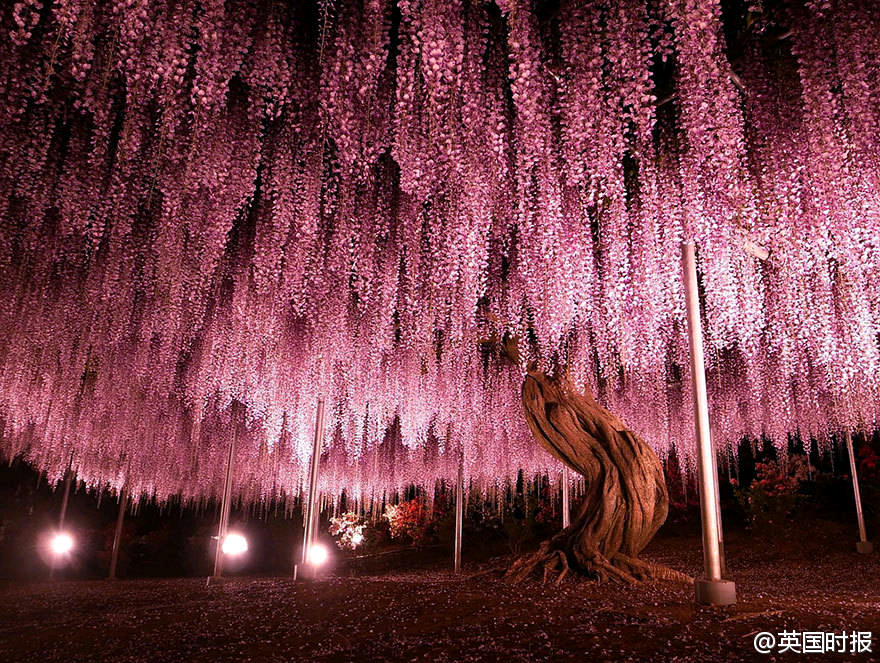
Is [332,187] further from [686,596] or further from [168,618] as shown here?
[686,596]

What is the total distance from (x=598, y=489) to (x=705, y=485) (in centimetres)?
233

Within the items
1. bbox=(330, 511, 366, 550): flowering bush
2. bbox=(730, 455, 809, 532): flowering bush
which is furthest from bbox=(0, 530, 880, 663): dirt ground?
bbox=(330, 511, 366, 550): flowering bush

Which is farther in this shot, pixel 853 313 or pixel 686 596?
pixel 853 313

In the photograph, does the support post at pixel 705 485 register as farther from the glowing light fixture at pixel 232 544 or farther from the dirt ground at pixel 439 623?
the glowing light fixture at pixel 232 544

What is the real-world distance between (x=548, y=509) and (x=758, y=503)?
4590 millimetres

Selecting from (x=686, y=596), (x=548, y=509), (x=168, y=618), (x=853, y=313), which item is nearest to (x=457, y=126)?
(x=686, y=596)

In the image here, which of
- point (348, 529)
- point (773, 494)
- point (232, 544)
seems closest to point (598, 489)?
point (232, 544)

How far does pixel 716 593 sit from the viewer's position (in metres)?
3.16

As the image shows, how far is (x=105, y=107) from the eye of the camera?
9.71 ft

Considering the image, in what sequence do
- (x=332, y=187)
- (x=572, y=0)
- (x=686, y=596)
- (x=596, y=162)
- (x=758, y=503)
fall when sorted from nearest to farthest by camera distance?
(x=572, y=0) < (x=596, y=162) < (x=686, y=596) < (x=332, y=187) < (x=758, y=503)

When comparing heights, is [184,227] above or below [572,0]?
below

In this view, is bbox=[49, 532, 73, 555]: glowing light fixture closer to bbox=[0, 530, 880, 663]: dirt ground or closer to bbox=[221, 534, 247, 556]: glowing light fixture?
bbox=[221, 534, 247, 556]: glowing light fixture

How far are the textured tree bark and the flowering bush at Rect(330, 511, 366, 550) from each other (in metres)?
10.2

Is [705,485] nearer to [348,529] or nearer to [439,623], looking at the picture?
[439,623]
